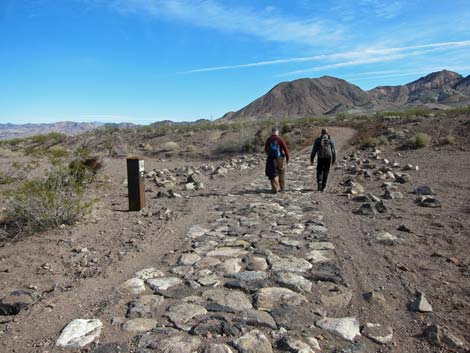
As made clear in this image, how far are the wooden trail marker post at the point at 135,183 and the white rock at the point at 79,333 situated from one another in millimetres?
4357

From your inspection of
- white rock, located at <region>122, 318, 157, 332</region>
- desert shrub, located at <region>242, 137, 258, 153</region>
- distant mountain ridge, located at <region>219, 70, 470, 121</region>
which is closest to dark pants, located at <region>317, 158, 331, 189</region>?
white rock, located at <region>122, 318, 157, 332</region>

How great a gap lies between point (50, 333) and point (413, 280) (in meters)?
3.54

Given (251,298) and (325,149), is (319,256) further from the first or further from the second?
(325,149)

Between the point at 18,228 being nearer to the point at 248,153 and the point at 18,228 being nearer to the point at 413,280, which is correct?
the point at 413,280

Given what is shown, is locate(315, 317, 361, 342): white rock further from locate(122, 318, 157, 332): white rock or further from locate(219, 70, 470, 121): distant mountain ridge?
locate(219, 70, 470, 121): distant mountain ridge

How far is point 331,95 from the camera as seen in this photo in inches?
6516

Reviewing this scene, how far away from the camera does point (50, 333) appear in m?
3.05

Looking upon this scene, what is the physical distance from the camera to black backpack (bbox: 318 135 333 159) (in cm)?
967

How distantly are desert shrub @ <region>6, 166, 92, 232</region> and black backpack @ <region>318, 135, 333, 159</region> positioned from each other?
5789 millimetres

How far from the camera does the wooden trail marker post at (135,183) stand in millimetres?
7379

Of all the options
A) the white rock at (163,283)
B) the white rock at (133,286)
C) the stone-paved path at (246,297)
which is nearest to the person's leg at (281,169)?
the stone-paved path at (246,297)

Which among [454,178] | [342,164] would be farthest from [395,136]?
[454,178]

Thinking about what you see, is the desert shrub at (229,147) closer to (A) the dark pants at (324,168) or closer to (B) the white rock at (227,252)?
(A) the dark pants at (324,168)

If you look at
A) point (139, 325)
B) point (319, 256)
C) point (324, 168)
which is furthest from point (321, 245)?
point (324, 168)
